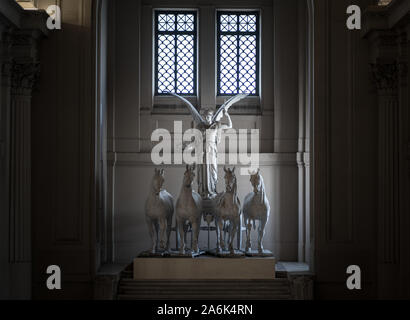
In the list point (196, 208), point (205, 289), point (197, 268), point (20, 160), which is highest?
point (20, 160)

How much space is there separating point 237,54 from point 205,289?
5.80m

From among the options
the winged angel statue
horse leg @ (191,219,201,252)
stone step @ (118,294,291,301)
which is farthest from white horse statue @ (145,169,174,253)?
the winged angel statue

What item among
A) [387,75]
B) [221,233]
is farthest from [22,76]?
[387,75]

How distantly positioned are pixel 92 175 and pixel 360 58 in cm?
533

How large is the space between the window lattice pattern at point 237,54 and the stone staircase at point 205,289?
4.94 metres

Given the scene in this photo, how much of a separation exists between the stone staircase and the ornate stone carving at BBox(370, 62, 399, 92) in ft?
12.7

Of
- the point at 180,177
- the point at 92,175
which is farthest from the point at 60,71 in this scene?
the point at 180,177

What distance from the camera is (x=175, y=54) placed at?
14914 millimetres

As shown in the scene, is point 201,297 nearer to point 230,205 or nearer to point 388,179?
point 230,205

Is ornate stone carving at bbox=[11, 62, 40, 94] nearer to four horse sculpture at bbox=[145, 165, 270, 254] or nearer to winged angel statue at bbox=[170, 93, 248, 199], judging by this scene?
four horse sculpture at bbox=[145, 165, 270, 254]

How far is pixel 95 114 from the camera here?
1213 centimetres

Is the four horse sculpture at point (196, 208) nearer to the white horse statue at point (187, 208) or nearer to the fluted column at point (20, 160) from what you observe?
the white horse statue at point (187, 208)

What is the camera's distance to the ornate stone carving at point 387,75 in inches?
453
